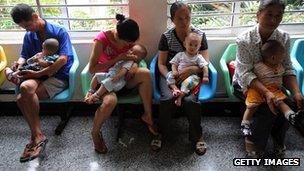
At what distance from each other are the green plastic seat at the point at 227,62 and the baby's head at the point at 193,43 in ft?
0.87

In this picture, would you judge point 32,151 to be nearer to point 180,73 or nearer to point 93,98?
point 93,98

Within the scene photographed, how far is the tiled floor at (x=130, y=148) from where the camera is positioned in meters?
2.21

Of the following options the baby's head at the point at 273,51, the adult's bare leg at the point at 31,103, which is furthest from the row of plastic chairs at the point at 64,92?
the baby's head at the point at 273,51

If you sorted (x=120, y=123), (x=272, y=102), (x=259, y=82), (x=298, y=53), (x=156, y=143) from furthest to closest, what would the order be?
1. (x=120, y=123)
2. (x=298, y=53)
3. (x=156, y=143)
4. (x=259, y=82)
5. (x=272, y=102)

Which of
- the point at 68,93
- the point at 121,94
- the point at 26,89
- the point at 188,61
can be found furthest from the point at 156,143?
the point at 26,89

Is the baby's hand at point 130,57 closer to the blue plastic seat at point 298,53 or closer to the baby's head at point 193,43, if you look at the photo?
the baby's head at point 193,43

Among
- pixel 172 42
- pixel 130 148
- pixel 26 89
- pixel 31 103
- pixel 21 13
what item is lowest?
pixel 130 148

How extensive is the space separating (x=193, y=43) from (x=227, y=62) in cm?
45

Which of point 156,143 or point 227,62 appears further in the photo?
point 227,62

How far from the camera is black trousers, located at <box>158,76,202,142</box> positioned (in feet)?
7.25

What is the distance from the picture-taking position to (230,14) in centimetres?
258

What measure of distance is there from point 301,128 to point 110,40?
1597mm

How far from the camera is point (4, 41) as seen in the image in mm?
2684

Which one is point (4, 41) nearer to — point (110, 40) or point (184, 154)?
point (110, 40)
